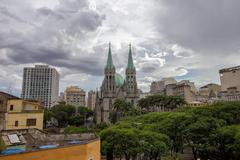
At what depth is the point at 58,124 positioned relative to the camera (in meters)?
102

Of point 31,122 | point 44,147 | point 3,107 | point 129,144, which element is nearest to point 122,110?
point 129,144

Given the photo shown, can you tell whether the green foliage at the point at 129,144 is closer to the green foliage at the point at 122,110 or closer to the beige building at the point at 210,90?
the green foliage at the point at 122,110

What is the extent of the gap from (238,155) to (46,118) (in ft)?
231

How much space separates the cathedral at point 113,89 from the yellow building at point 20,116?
85505 millimetres

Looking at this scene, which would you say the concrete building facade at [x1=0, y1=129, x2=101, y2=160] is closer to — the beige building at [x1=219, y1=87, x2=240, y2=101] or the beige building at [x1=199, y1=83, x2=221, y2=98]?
the beige building at [x1=219, y1=87, x2=240, y2=101]

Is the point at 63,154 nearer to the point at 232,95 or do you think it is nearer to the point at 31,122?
the point at 31,122

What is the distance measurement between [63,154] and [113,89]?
358 feet

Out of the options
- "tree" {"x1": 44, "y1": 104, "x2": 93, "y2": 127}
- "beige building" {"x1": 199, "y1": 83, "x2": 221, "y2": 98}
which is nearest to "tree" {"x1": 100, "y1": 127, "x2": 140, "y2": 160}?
"tree" {"x1": 44, "y1": 104, "x2": 93, "y2": 127}

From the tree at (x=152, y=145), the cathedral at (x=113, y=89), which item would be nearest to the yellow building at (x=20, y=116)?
the tree at (x=152, y=145)

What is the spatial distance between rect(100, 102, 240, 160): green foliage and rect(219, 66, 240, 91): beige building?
322 ft

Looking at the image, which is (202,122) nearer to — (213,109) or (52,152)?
(213,109)

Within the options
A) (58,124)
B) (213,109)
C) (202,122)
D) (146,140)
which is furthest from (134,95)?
(146,140)

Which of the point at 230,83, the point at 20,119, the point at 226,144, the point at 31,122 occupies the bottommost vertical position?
the point at 226,144

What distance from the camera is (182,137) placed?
43.7 m
